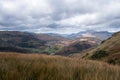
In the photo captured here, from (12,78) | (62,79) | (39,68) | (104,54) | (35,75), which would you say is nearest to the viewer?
(12,78)

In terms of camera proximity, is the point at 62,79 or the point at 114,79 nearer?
the point at 62,79

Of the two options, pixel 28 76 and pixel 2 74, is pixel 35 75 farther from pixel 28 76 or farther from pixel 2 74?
pixel 2 74

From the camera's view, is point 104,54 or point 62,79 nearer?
point 62,79

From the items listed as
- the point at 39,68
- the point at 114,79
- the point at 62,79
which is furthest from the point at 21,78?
the point at 114,79

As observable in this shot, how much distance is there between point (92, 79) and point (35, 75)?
4.45ft

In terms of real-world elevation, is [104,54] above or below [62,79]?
below

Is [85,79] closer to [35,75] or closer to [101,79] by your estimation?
[101,79]

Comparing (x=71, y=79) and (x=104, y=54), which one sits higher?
(x=71, y=79)

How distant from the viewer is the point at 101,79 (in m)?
4.80

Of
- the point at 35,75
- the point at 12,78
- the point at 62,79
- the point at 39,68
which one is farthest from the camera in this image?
the point at 39,68

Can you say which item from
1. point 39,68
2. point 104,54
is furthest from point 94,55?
point 39,68

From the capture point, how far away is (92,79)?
4.68 m

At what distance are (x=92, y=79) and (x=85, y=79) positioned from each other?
0.16 meters

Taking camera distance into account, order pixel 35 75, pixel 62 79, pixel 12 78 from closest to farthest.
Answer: pixel 12 78, pixel 62 79, pixel 35 75
